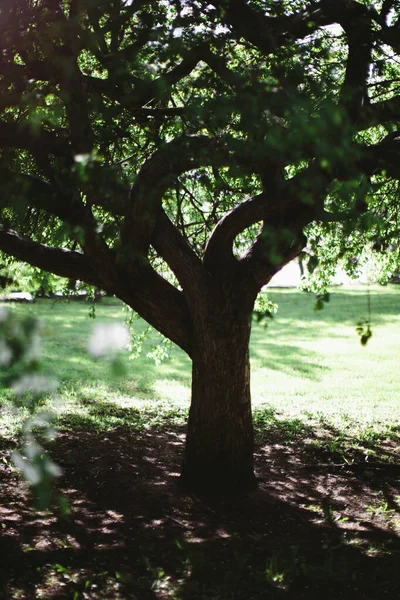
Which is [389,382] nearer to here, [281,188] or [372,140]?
[372,140]

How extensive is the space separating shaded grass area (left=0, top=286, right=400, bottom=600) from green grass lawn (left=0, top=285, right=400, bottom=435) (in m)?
0.11

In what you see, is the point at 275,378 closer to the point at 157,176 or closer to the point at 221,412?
the point at 221,412

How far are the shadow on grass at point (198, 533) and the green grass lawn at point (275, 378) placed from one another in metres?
1.49

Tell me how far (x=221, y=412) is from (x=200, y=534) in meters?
1.45

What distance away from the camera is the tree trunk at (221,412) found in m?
6.80

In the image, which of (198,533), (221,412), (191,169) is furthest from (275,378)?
(191,169)

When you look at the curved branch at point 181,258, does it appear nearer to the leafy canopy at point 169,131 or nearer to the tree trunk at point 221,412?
the leafy canopy at point 169,131

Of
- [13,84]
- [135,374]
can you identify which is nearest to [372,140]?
[13,84]

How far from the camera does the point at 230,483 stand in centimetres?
696

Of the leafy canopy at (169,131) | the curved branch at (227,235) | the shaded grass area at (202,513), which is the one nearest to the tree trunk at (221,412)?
the shaded grass area at (202,513)

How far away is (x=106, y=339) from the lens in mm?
2105

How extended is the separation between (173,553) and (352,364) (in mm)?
16043

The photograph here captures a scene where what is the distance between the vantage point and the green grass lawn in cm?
1156

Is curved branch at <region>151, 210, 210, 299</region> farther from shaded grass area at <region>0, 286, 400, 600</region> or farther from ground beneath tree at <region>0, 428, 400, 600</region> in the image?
ground beneath tree at <region>0, 428, 400, 600</region>
